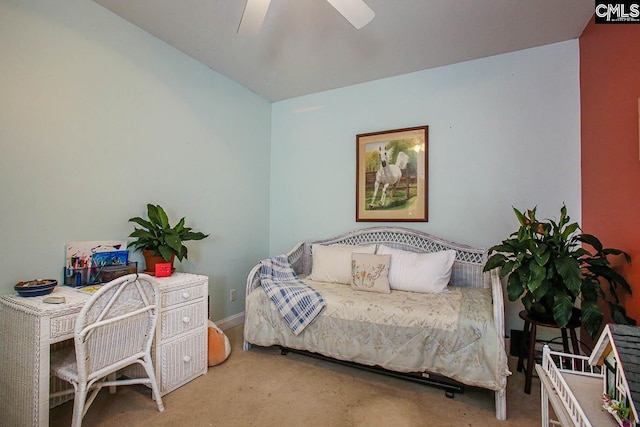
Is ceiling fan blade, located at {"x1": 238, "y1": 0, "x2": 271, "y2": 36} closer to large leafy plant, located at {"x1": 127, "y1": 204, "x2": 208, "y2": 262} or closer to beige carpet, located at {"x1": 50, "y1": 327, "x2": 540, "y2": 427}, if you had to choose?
large leafy plant, located at {"x1": 127, "y1": 204, "x2": 208, "y2": 262}

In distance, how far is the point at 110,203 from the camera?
2.12 metres

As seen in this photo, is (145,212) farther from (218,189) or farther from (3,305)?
(3,305)

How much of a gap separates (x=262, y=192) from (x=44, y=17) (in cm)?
220

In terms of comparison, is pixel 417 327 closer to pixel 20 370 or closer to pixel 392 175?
pixel 392 175

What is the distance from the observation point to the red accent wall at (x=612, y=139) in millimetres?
1647

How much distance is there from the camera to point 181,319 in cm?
202

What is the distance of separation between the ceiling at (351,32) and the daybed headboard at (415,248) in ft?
5.15

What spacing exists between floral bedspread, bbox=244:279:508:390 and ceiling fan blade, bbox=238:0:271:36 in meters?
1.81

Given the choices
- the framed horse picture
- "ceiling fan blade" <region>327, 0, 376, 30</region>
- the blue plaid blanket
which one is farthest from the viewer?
the framed horse picture

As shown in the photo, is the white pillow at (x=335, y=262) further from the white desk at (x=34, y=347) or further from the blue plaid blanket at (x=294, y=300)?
the white desk at (x=34, y=347)

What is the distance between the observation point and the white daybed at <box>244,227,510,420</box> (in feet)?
5.82

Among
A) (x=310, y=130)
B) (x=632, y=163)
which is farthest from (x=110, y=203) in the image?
(x=632, y=163)

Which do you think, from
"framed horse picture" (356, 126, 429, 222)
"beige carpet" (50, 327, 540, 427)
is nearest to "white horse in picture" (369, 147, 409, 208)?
"framed horse picture" (356, 126, 429, 222)

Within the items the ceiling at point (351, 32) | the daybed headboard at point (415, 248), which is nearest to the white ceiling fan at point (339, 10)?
the ceiling at point (351, 32)
